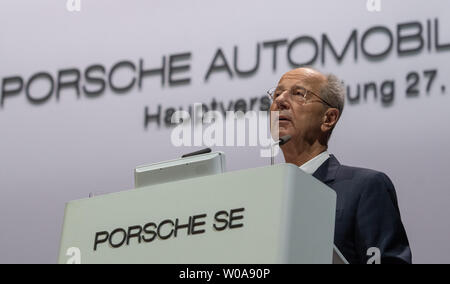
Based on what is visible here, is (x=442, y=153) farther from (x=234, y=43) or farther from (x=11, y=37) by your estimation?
(x=11, y=37)

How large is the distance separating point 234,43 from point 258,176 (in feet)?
7.34

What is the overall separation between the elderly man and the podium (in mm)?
705

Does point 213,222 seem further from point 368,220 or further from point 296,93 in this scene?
point 296,93

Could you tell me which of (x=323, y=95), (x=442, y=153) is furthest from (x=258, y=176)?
(x=442, y=153)

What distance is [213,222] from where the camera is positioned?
181 centimetres

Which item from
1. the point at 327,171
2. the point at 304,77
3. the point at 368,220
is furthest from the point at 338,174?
the point at 304,77

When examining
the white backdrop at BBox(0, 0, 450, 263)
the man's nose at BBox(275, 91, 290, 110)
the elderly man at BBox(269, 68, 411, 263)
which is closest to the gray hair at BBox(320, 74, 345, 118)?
the elderly man at BBox(269, 68, 411, 263)

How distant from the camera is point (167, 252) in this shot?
71.9 inches

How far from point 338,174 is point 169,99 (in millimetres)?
1347

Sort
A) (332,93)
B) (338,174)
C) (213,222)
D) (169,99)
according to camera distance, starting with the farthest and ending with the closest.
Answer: (169,99) < (332,93) < (338,174) < (213,222)

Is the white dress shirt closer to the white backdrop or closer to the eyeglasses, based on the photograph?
the eyeglasses

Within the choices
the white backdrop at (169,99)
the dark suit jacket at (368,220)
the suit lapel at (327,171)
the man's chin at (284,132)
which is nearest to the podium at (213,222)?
the dark suit jacket at (368,220)

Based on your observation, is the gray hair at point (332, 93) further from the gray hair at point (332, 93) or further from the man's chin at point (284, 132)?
the man's chin at point (284, 132)

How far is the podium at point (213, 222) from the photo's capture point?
1737 millimetres
